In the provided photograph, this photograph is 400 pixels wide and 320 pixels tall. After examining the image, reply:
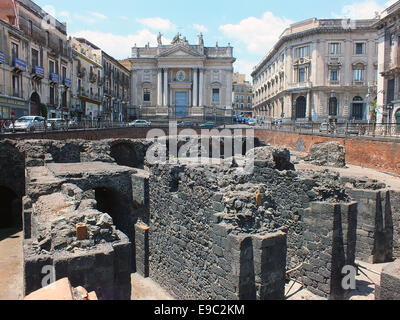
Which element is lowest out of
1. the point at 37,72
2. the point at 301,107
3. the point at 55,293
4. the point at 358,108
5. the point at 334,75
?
the point at 55,293

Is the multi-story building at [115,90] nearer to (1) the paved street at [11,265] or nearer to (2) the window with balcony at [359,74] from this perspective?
(2) the window with balcony at [359,74]

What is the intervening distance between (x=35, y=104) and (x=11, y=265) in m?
25.3

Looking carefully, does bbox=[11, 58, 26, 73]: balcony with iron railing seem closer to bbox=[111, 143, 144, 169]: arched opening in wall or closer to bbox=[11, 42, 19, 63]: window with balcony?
bbox=[11, 42, 19, 63]: window with balcony

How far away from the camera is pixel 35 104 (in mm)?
30609

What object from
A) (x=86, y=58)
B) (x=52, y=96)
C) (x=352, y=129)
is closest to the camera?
(x=352, y=129)

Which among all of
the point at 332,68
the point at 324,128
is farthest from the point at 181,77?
the point at 324,128

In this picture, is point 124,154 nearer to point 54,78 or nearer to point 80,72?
point 54,78

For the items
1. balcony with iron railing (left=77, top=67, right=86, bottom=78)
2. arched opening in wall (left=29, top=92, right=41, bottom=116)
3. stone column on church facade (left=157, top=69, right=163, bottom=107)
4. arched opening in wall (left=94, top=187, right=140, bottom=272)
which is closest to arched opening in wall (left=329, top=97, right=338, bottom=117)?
stone column on church facade (left=157, top=69, right=163, bottom=107)

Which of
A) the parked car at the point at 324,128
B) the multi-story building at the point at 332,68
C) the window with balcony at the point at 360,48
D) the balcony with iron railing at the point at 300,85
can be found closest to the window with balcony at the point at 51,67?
the parked car at the point at 324,128

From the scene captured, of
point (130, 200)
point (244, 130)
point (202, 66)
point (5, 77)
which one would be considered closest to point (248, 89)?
point (202, 66)

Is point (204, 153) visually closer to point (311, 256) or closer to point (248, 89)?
point (311, 256)

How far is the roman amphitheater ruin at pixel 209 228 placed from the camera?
4.84 meters

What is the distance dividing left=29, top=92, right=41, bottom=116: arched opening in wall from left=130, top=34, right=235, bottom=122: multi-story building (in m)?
18.0

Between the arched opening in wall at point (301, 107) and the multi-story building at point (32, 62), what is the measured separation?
28022 mm
